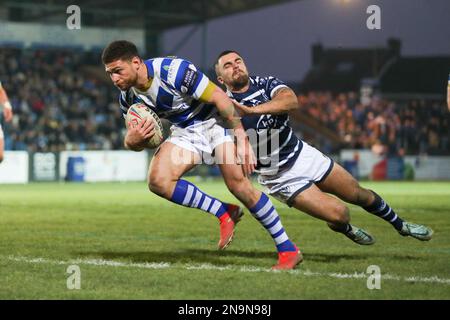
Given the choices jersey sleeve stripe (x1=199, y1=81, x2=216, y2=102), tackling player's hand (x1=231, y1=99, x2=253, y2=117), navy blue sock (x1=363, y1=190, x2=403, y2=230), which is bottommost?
navy blue sock (x1=363, y1=190, x2=403, y2=230)

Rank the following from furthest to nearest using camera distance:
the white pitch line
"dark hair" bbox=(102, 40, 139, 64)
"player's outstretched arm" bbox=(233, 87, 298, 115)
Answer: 1. "player's outstretched arm" bbox=(233, 87, 298, 115)
2. "dark hair" bbox=(102, 40, 139, 64)
3. the white pitch line

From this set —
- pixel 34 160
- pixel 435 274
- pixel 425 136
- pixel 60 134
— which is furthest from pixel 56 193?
pixel 425 136

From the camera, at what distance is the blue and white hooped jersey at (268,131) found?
792 centimetres

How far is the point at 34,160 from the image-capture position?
2708 centimetres

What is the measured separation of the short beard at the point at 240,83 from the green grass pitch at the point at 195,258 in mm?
1546

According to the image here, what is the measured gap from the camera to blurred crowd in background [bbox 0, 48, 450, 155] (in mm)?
30625

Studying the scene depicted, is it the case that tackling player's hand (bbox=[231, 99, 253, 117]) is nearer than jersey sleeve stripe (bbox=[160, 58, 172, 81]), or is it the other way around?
jersey sleeve stripe (bbox=[160, 58, 172, 81])

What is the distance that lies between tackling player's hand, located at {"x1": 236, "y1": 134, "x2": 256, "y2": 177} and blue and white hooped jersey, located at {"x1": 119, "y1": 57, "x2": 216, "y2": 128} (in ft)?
1.50

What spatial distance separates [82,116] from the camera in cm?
3369

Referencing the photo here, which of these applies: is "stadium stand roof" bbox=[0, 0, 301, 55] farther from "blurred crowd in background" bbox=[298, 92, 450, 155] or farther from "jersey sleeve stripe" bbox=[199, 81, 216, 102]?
"jersey sleeve stripe" bbox=[199, 81, 216, 102]

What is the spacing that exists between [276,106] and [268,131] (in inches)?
19.5

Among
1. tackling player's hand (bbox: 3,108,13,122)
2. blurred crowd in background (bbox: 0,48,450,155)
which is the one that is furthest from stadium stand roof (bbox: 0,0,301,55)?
tackling player's hand (bbox: 3,108,13,122)
